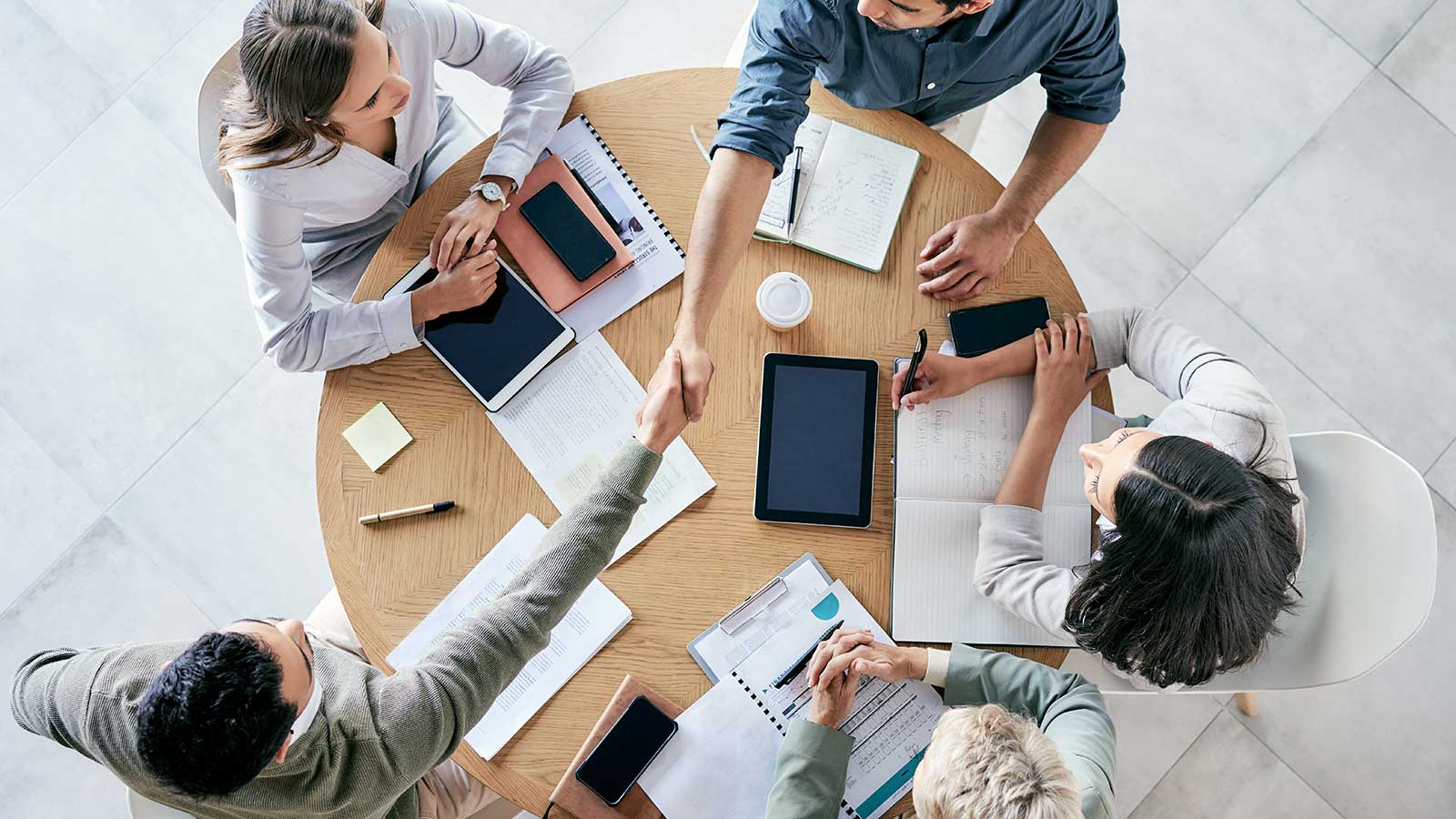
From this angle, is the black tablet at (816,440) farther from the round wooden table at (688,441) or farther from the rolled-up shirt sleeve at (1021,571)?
the rolled-up shirt sleeve at (1021,571)

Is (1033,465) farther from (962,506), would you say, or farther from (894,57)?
(894,57)

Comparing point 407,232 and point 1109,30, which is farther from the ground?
point 407,232

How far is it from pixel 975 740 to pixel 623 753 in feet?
1.66

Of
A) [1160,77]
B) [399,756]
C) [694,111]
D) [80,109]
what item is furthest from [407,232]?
[1160,77]

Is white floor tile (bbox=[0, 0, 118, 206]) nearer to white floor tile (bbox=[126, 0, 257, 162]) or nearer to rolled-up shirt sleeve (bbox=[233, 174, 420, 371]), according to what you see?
white floor tile (bbox=[126, 0, 257, 162])

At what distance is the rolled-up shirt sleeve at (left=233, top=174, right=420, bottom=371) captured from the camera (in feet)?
4.86

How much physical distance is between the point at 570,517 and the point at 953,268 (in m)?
0.72

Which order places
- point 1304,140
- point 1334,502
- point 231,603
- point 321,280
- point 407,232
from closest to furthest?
point 1334,502
point 407,232
point 321,280
point 231,603
point 1304,140

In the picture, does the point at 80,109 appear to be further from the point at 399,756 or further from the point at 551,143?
the point at 399,756

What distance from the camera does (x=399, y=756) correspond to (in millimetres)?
1301

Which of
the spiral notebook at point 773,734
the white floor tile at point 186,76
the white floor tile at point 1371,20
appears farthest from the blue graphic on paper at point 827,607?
the white floor tile at point 1371,20

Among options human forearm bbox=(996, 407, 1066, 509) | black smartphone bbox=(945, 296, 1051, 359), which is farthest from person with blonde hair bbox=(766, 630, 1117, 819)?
black smartphone bbox=(945, 296, 1051, 359)

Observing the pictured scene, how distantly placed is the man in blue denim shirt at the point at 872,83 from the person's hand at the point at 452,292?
34 cm

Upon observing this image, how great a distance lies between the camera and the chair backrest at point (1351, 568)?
52.8 inches
